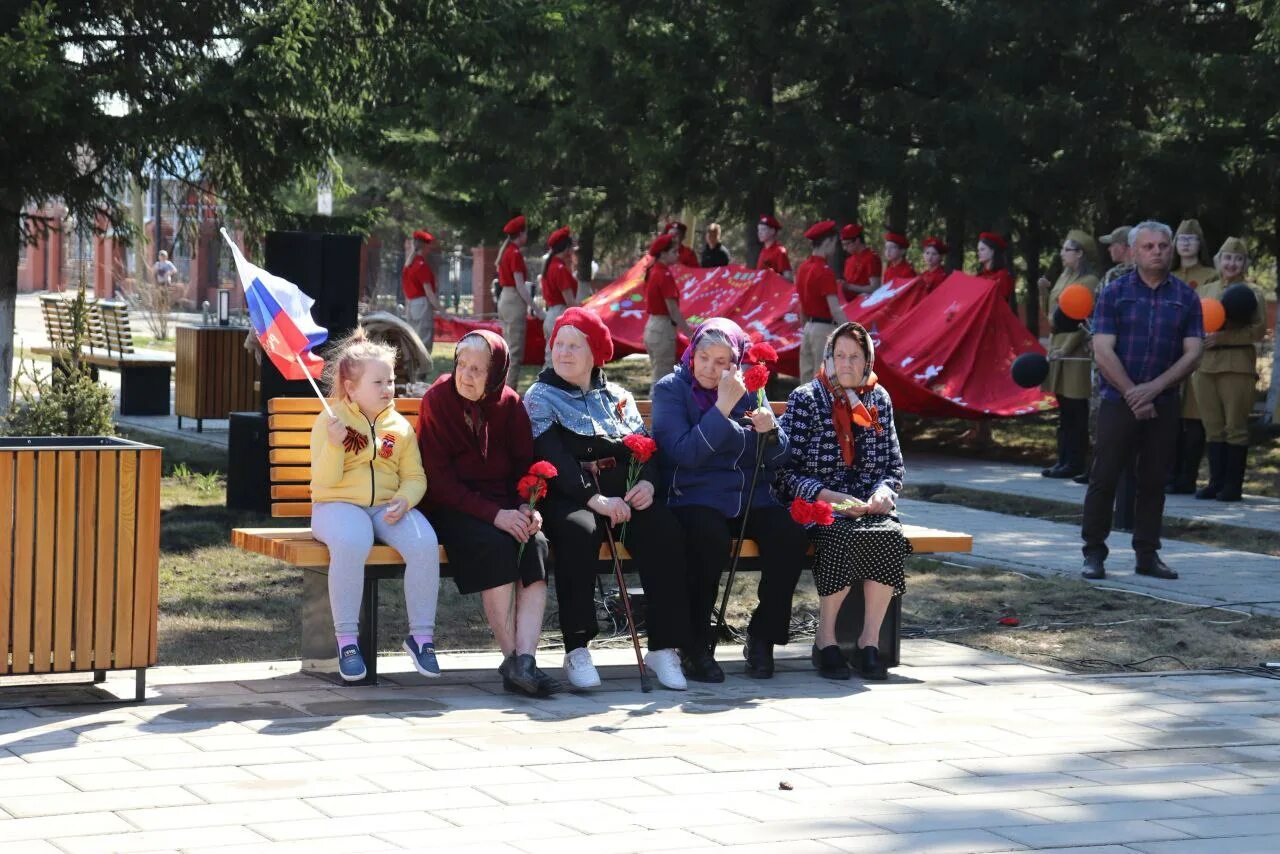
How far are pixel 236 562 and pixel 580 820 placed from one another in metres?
5.65

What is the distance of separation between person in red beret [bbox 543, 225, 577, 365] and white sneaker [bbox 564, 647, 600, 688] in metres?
12.8

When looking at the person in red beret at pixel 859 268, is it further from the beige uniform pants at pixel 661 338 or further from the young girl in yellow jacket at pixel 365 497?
the young girl in yellow jacket at pixel 365 497

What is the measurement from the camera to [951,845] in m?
5.01

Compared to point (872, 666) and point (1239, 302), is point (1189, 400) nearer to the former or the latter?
point (1239, 302)

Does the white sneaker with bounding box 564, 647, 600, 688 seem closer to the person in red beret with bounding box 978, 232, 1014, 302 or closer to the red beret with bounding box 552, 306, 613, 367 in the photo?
the red beret with bounding box 552, 306, 613, 367

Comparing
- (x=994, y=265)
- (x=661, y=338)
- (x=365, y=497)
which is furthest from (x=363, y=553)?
(x=661, y=338)

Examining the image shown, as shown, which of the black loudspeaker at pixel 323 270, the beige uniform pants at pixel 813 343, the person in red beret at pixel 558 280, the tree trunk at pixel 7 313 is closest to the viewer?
the black loudspeaker at pixel 323 270

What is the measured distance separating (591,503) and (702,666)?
2.48ft

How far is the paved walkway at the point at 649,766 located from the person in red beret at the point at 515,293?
13.0 metres

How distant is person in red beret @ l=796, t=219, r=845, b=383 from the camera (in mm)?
16859

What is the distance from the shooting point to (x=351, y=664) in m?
6.96

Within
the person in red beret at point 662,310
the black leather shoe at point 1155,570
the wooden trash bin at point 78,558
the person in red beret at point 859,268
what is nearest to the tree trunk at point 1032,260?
the person in red beret at point 859,268

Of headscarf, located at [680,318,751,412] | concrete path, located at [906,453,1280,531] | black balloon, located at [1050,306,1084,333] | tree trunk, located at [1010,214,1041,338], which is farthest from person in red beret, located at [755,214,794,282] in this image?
headscarf, located at [680,318,751,412]

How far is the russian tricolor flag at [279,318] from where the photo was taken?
743cm
